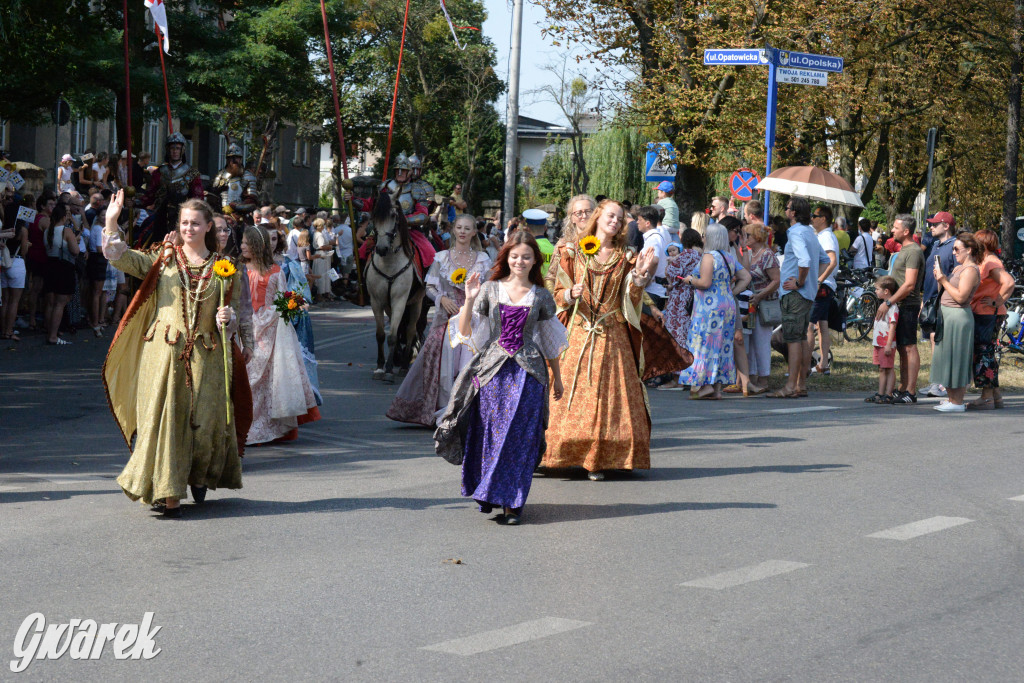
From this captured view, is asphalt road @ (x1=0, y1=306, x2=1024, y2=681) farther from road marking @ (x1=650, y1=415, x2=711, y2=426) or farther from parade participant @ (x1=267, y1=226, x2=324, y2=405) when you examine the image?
road marking @ (x1=650, y1=415, x2=711, y2=426)

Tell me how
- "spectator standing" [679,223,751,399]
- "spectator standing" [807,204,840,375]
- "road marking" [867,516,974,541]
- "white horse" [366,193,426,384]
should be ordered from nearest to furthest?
"road marking" [867,516,974,541]
"spectator standing" [679,223,751,399]
"white horse" [366,193,426,384]
"spectator standing" [807,204,840,375]

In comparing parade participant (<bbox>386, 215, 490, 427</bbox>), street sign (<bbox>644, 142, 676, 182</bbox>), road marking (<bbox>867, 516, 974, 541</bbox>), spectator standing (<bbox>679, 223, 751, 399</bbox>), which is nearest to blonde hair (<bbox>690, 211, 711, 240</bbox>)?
spectator standing (<bbox>679, 223, 751, 399</bbox>)

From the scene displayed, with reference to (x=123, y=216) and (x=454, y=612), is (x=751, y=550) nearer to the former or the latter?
(x=454, y=612)

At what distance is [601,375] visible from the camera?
9281 mm

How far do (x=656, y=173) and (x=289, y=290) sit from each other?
1559cm

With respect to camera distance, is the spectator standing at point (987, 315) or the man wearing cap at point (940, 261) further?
the man wearing cap at point (940, 261)

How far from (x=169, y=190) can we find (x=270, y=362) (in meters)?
6.05

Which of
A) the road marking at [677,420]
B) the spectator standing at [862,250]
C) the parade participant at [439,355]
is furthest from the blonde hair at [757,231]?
the spectator standing at [862,250]

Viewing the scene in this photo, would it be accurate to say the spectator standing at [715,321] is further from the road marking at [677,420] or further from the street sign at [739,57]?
the street sign at [739,57]

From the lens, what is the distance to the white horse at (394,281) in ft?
52.0

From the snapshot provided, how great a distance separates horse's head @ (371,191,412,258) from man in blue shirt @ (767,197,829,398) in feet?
14.2

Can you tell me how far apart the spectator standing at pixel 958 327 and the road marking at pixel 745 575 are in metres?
7.68

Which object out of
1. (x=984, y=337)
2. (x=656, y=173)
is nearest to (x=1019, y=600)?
(x=984, y=337)

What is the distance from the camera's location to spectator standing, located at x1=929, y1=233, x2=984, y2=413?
13773 mm
